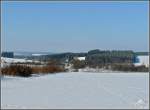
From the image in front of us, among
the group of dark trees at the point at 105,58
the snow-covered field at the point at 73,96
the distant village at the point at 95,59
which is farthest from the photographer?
the group of dark trees at the point at 105,58

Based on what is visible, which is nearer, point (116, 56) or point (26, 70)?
point (26, 70)

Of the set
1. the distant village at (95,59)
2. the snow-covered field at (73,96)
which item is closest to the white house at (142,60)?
the distant village at (95,59)

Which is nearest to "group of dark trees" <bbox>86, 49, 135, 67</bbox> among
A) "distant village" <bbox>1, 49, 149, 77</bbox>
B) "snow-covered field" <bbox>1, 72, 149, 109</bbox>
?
"distant village" <bbox>1, 49, 149, 77</bbox>

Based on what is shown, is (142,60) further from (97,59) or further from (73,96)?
(73,96)

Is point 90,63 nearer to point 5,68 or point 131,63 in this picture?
point 131,63

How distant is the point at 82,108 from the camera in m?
8.90

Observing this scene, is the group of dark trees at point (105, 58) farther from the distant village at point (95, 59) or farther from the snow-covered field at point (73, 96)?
the snow-covered field at point (73, 96)

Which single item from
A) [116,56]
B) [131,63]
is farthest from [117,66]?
[116,56]

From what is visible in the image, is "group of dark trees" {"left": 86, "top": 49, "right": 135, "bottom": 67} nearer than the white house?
No

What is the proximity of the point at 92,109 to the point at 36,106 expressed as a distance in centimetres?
134

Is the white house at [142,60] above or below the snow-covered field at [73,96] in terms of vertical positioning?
above

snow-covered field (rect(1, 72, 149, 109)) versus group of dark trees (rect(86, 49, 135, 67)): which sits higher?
group of dark trees (rect(86, 49, 135, 67))

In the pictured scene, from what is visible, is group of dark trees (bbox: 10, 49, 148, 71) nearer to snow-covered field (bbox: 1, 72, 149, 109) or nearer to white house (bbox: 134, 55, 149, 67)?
white house (bbox: 134, 55, 149, 67)

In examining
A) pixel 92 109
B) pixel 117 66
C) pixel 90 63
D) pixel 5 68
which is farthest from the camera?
pixel 90 63
